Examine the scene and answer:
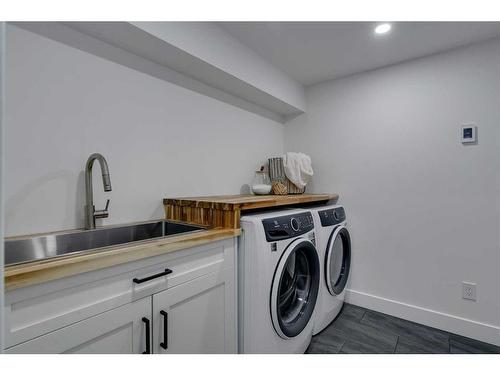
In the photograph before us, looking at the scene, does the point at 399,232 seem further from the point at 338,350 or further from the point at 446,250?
the point at 338,350

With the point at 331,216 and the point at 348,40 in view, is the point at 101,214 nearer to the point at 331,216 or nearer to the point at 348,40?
the point at 331,216

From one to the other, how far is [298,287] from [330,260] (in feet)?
1.17

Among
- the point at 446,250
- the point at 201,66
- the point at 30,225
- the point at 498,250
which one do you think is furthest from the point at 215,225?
the point at 498,250

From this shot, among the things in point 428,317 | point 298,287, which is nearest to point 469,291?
point 428,317

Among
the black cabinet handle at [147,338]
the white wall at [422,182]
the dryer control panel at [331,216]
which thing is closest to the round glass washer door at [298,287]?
the dryer control panel at [331,216]

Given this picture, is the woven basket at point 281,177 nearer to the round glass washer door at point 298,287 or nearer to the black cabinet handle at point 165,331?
the round glass washer door at point 298,287

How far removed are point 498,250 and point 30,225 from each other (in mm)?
2913

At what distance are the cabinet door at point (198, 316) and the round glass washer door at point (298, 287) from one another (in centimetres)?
35

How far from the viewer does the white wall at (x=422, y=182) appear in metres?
1.80

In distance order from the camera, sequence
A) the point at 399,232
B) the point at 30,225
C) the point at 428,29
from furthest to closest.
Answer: the point at 399,232 < the point at 428,29 < the point at 30,225

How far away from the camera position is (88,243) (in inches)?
51.0

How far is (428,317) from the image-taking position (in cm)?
201

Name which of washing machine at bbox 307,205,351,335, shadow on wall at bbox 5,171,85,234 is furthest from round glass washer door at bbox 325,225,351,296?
shadow on wall at bbox 5,171,85,234

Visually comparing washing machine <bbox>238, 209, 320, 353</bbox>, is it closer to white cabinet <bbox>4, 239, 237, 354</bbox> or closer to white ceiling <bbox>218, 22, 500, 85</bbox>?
white cabinet <bbox>4, 239, 237, 354</bbox>
